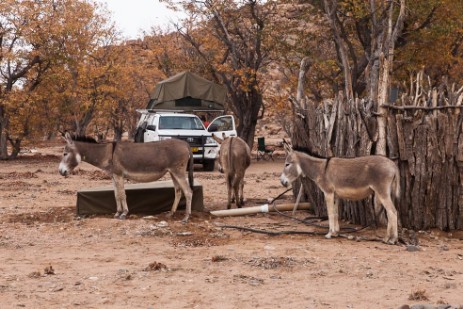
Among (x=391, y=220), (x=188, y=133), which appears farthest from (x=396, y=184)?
(x=188, y=133)

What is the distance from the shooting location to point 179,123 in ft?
73.9

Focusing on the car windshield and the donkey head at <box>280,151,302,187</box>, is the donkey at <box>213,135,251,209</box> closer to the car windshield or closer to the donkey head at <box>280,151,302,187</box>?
the donkey head at <box>280,151,302,187</box>

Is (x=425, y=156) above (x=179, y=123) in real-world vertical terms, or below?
below

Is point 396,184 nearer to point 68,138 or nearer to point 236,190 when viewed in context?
point 236,190

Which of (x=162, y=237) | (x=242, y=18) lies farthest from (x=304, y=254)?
(x=242, y=18)

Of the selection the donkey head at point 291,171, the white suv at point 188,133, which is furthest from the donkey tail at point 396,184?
the white suv at point 188,133

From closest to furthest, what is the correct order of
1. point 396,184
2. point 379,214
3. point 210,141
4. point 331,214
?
point 396,184 → point 331,214 → point 379,214 → point 210,141

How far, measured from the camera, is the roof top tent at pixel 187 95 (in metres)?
27.0

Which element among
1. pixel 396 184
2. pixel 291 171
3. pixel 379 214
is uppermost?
pixel 291 171

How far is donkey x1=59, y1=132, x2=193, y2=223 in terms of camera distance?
11766 mm

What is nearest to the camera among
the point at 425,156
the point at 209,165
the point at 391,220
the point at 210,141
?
the point at 391,220

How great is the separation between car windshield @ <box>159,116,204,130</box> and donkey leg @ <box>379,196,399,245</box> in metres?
13.3

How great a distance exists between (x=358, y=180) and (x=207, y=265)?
283 cm

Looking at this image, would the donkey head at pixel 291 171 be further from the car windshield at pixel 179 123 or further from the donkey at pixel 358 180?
the car windshield at pixel 179 123
